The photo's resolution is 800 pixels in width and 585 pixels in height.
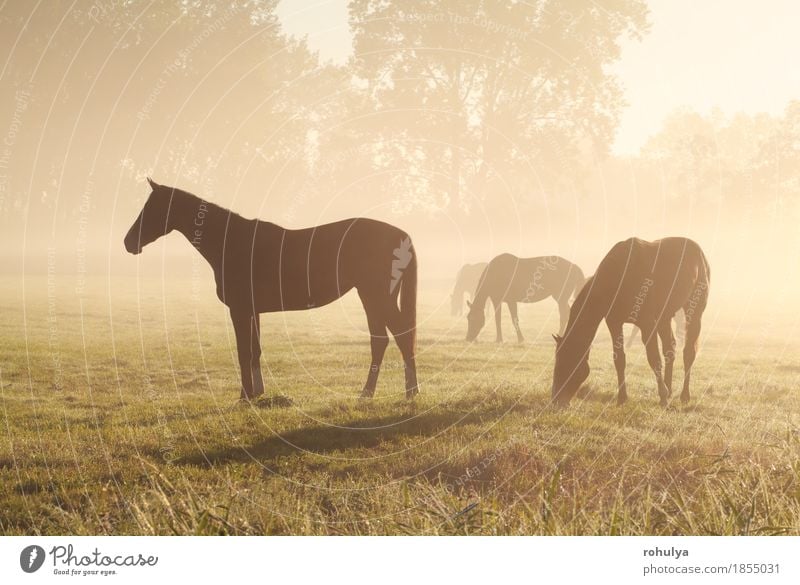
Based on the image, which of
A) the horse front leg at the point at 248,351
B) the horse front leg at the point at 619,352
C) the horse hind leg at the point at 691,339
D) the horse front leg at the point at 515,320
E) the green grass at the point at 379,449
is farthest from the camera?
the horse front leg at the point at 515,320

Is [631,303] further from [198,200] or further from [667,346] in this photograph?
[198,200]

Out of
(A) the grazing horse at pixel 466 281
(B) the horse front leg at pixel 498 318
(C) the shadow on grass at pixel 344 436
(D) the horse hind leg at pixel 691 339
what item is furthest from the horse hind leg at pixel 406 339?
(A) the grazing horse at pixel 466 281

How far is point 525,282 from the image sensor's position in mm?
21578

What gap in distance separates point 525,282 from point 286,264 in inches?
541

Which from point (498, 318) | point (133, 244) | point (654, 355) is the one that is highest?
point (133, 244)

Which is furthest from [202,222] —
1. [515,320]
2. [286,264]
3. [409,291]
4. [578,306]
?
[515,320]

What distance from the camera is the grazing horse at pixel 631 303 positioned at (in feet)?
31.5

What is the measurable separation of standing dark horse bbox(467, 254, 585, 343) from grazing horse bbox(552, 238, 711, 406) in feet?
30.8

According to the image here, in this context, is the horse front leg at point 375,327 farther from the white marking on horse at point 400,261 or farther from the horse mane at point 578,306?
the horse mane at point 578,306

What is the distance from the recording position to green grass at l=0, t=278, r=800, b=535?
5113 mm

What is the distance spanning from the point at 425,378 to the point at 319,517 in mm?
7144

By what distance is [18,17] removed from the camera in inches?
853

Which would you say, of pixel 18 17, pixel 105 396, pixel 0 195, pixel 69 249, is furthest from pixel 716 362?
pixel 69 249

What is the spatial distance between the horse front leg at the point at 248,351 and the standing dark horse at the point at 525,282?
1200 centimetres
